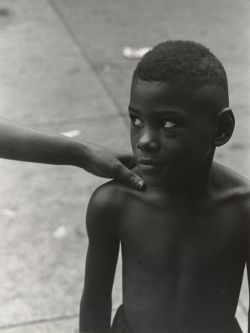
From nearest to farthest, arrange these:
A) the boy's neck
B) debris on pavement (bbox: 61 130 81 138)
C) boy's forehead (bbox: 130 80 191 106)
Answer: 1. boy's forehead (bbox: 130 80 191 106)
2. the boy's neck
3. debris on pavement (bbox: 61 130 81 138)

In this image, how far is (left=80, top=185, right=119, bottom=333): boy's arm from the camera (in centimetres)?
213

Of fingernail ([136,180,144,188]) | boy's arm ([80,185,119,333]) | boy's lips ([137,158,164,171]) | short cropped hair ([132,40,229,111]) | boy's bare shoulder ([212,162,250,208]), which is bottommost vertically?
boy's arm ([80,185,119,333])

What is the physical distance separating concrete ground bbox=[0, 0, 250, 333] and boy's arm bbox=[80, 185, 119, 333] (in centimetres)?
120

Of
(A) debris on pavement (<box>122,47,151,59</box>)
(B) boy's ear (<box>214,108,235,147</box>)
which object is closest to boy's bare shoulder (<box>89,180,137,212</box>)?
(B) boy's ear (<box>214,108,235,147</box>)

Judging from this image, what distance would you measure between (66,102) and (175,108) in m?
3.98

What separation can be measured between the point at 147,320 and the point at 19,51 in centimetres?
482

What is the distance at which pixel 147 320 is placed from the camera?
7.31ft

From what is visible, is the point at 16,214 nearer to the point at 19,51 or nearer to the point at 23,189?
the point at 23,189

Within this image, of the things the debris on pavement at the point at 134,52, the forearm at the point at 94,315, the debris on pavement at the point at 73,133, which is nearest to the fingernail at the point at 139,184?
the forearm at the point at 94,315

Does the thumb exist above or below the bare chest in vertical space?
above

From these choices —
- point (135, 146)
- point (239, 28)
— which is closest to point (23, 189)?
point (135, 146)

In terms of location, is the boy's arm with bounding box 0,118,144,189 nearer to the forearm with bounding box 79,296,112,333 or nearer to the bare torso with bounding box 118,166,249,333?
the bare torso with bounding box 118,166,249,333

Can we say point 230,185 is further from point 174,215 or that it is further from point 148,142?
point 148,142

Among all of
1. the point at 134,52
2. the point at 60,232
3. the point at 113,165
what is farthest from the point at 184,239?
the point at 134,52
